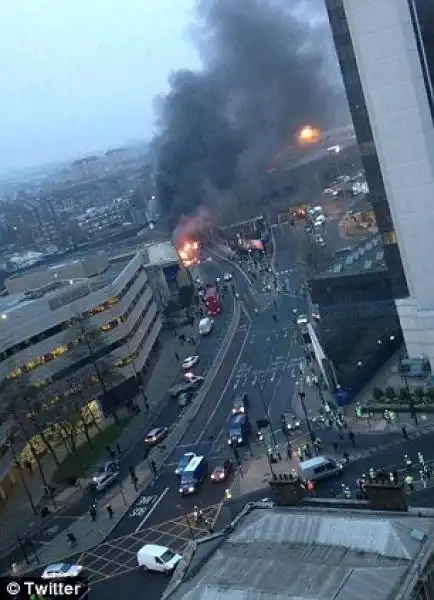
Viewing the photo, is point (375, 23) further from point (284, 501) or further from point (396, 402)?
point (284, 501)

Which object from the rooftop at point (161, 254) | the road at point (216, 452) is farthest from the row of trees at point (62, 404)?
the rooftop at point (161, 254)

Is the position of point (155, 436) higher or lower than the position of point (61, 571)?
lower

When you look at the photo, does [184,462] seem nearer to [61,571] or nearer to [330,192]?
[61,571]

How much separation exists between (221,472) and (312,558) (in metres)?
17.3

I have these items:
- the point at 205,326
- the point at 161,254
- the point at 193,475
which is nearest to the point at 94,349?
the point at 205,326

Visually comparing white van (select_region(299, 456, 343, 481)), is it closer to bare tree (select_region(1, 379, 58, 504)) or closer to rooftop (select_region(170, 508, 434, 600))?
rooftop (select_region(170, 508, 434, 600))

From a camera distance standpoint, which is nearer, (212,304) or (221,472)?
(221,472)

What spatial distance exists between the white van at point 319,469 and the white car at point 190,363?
1964cm

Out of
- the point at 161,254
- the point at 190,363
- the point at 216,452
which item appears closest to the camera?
the point at 216,452

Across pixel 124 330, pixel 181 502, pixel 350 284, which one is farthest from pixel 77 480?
pixel 350 284

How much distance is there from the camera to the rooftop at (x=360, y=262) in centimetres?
3919

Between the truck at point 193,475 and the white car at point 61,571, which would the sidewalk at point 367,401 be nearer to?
the truck at point 193,475

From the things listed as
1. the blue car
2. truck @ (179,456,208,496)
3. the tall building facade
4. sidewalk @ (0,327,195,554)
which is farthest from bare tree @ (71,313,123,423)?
the tall building facade

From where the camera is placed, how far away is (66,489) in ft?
113
